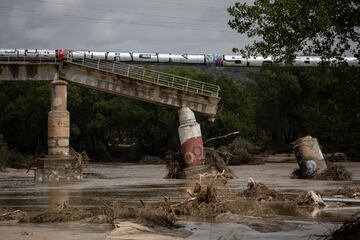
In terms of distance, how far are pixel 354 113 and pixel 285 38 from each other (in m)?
1.88

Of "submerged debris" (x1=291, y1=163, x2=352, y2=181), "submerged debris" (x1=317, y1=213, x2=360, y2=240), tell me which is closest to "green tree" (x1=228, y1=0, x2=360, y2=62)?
"submerged debris" (x1=317, y1=213, x2=360, y2=240)

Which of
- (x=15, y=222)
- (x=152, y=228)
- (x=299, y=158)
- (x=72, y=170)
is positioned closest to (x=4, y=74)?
(x=72, y=170)

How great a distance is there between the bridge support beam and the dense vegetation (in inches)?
1258

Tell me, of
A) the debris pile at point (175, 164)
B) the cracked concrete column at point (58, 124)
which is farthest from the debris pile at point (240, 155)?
the cracked concrete column at point (58, 124)

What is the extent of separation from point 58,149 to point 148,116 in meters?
36.8

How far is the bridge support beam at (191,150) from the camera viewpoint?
42312mm

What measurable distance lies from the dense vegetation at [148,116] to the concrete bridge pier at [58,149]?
32683 millimetres

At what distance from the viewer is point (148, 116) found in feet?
262

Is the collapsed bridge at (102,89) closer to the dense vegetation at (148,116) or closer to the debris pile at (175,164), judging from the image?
the debris pile at (175,164)

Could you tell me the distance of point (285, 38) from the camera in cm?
1328

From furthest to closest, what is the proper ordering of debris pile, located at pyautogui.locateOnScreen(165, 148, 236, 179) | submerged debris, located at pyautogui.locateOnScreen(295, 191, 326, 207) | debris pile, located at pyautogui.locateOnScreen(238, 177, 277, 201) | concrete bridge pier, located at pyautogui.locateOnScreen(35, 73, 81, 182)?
debris pile, located at pyautogui.locateOnScreen(165, 148, 236, 179), concrete bridge pier, located at pyautogui.locateOnScreen(35, 73, 81, 182), debris pile, located at pyautogui.locateOnScreen(238, 177, 277, 201), submerged debris, located at pyautogui.locateOnScreen(295, 191, 326, 207)

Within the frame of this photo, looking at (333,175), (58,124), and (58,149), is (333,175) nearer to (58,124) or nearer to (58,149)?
(58,149)

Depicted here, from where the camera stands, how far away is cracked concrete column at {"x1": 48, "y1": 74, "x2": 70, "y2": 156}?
43.3 meters

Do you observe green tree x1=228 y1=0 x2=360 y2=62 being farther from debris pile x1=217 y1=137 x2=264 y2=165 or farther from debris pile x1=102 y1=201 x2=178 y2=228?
debris pile x1=217 y1=137 x2=264 y2=165
